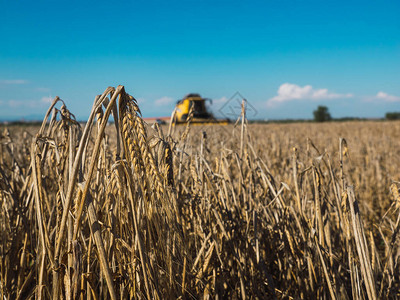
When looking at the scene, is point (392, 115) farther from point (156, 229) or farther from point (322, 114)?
point (156, 229)

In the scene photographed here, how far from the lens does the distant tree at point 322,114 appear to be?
51.9 metres

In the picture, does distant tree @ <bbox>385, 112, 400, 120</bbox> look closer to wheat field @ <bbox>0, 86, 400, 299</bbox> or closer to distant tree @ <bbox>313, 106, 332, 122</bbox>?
distant tree @ <bbox>313, 106, 332, 122</bbox>

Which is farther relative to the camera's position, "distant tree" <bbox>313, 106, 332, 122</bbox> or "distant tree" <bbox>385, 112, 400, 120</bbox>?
"distant tree" <bbox>313, 106, 332, 122</bbox>

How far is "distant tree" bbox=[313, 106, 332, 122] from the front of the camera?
51906mm

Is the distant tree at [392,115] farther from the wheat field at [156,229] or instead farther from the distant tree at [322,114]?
the wheat field at [156,229]

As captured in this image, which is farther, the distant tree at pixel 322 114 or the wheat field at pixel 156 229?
the distant tree at pixel 322 114

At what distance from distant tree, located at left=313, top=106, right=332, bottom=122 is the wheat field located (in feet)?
175

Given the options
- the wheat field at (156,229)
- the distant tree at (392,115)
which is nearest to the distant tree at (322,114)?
the distant tree at (392,115)

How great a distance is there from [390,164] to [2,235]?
198 inches

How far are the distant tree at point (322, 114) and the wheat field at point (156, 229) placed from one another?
175 ft

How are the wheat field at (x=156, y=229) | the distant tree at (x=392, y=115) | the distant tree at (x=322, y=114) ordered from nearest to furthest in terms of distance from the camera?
the wheat field at (x=156, y=229) → the distant tree at (x=392, y=115) → the distant tree at (x=322, y=114)

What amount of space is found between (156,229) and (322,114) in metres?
55.5

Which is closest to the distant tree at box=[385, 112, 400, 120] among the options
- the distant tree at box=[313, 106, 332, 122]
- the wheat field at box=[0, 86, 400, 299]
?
the distant tree at box=[313, 106, 332, 122]

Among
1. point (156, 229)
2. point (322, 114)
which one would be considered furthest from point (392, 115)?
point (156, 229)
